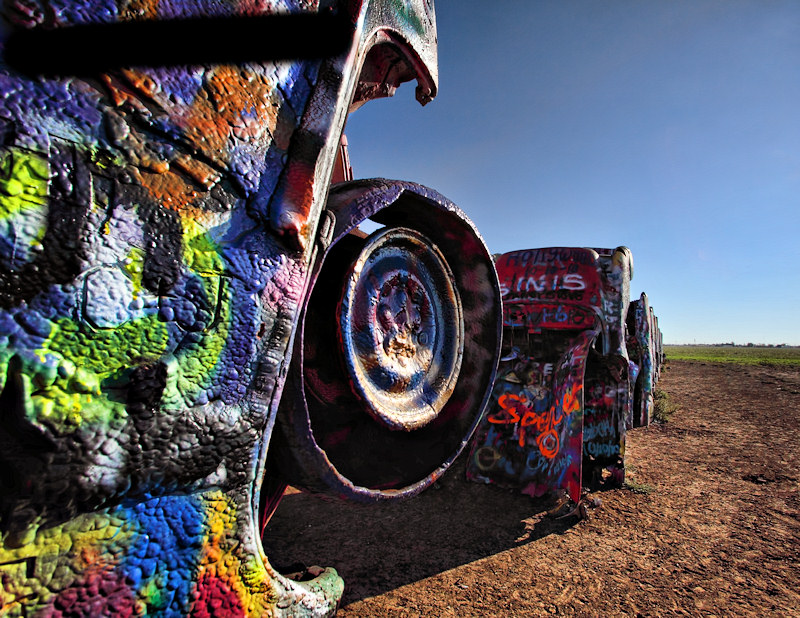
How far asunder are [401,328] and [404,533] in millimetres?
2746

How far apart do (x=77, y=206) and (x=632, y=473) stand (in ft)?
20.2

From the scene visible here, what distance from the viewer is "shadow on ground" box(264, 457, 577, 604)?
309 cm

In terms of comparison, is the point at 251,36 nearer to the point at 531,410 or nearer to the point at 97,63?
the point at 97,63

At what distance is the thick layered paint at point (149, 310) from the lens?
0.70m

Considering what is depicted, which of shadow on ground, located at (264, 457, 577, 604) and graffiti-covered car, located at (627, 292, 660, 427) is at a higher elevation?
graffiti-covered car, located at (627, 292, 660, 427)

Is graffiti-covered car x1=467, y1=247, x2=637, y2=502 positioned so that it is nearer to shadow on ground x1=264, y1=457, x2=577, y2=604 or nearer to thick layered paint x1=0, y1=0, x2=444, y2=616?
shadow on ground x1=264, y1=457, x2=577, y2=604

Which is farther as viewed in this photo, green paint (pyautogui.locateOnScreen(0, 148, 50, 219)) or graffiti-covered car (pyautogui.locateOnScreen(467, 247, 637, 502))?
graffiti-covered car (pyautogui.locateOnScreen(467, 247, 637, 502))

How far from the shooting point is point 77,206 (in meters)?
0.73

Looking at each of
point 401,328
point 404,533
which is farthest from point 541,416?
point 401,328

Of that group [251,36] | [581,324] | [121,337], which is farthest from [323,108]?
[581,324]

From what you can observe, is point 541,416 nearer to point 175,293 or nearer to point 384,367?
point 384,367

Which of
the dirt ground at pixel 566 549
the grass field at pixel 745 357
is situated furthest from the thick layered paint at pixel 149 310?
the grass field at pixel 745 357

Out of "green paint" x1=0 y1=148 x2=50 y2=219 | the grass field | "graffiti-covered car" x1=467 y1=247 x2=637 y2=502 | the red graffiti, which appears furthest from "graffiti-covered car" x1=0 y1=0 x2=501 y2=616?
the grass field

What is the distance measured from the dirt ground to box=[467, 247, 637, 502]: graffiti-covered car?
0.33 metres
